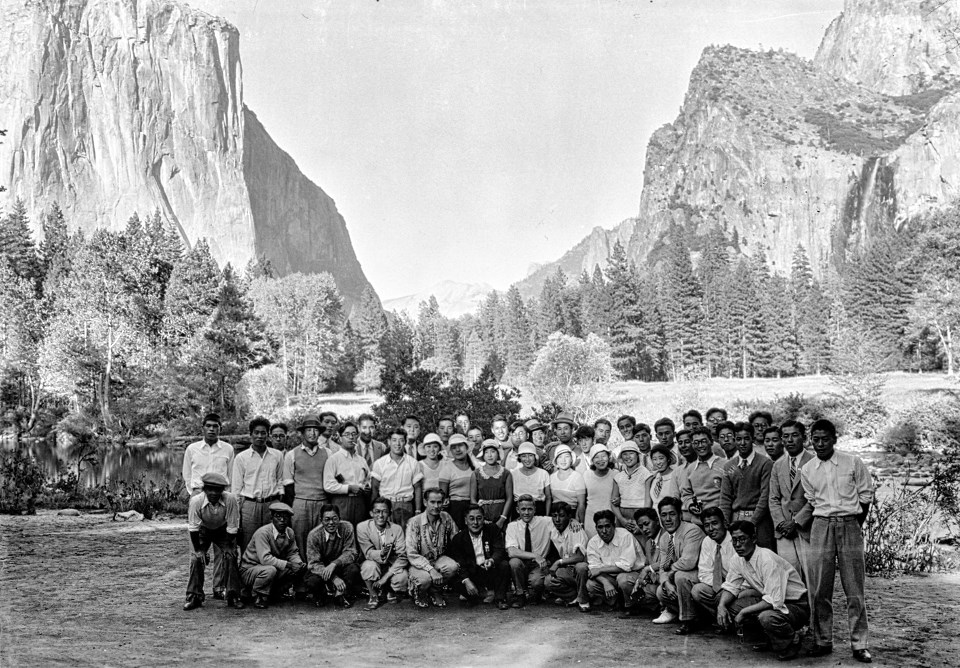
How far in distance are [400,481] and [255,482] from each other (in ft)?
4.69

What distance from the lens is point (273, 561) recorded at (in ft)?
25.2

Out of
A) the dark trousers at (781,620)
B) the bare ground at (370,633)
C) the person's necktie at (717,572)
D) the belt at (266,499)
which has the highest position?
the belt at (266,499)

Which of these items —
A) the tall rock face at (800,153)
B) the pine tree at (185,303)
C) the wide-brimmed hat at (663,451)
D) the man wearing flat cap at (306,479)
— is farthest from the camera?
the tall rock face at (800,153)

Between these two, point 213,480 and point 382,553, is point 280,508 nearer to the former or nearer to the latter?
point 213,480

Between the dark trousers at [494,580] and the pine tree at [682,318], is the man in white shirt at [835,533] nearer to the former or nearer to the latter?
the dark trousers at [494,580]

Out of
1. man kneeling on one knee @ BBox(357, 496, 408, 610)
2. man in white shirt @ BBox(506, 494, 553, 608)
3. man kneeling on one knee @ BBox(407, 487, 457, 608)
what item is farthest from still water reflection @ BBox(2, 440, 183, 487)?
man in white shirt @ BBox(506, 494, 553, 608)

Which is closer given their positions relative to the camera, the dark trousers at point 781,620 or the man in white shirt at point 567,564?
the dark trousers at point 781,620

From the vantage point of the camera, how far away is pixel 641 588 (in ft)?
24.1

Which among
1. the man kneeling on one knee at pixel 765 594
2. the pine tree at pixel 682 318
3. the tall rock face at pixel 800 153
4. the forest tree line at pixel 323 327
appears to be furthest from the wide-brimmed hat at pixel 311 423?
the tall rock face at pixel 800 153

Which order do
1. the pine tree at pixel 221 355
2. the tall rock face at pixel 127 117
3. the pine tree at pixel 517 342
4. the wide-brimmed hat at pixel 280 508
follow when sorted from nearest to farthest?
the wide-brimmed hat at pixel 280 508 → the pine tree at pixel 221 355 → the pine tree at pixel 517 342 → the tall rock face at pixel 127 117

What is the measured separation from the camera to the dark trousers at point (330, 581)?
Answer: 7730 millimetres

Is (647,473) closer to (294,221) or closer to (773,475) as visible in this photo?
(773,475)

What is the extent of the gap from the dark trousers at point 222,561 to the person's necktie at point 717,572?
4.31m

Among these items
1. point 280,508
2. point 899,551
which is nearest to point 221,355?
point 280,508
